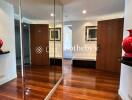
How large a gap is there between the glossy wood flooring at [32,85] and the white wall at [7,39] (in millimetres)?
194

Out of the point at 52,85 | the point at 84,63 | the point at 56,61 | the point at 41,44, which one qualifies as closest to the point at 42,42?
the point at 41,44

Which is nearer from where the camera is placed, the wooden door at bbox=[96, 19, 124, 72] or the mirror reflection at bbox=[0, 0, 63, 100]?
the mirror reflection at bbox=[0, 0, 63, 100]

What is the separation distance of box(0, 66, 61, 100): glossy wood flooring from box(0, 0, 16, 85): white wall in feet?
0.64

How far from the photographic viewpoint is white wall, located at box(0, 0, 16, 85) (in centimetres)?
244

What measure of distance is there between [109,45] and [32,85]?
3.37 meters

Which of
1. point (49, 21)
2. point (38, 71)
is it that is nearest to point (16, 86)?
point (38, 71)

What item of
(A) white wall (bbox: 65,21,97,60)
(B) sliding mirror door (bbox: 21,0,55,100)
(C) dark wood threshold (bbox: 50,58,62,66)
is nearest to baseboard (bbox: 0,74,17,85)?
(B) sliding mirror door (bbox: 21,0,55,100)

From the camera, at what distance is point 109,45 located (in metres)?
4.64

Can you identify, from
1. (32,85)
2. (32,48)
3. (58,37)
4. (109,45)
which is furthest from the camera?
(109,45)

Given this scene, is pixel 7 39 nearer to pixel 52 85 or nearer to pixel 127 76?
pixel 52 85

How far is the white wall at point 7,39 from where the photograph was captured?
244 cm

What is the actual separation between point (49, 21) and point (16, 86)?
201 cm

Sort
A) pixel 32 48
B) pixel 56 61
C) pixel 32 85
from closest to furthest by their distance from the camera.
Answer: pixel 32 85 < pixel 32 48 < pixel 56 61

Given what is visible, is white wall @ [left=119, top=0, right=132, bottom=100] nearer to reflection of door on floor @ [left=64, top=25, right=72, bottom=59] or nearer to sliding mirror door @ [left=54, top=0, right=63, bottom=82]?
sliding mirror door @ [left=54, top=0, right=63, bottom=82]
